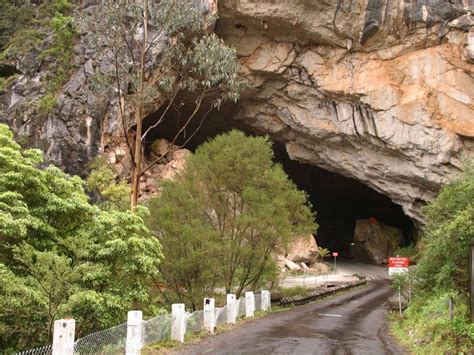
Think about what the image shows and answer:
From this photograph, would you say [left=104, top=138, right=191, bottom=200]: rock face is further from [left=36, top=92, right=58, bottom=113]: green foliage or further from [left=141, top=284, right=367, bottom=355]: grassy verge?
[left=141, top=284, right=367, bottom=355]: grassy verge

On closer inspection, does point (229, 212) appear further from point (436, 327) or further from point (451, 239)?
point (436, 327)

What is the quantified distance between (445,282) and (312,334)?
393 centimetres

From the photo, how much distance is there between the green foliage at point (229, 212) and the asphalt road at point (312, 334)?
209 centimetres

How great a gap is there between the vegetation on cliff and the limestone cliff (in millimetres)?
10829

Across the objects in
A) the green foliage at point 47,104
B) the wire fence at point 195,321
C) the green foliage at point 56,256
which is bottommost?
the wire fence at point 195,321

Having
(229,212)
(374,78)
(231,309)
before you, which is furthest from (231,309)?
(374,78)

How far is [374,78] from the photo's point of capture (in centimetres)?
2769

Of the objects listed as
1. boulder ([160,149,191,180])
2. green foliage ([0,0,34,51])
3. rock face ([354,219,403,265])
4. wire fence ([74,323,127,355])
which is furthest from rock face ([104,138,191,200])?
rock face ([354,219,403,265])

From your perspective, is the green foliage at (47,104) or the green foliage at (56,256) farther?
the green foliage at (47,104)

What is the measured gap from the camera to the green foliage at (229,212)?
16094 mm

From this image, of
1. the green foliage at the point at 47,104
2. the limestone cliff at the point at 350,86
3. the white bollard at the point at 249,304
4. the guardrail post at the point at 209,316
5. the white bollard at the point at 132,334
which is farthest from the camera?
the limestone cliff at the point at 350,86

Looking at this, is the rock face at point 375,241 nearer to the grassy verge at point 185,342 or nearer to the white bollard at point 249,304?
the white bollard at point 249,304

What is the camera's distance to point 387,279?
36781 mm

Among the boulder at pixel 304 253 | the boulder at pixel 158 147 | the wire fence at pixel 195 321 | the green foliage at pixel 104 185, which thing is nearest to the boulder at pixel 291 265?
the boulder at pixel 304 253
